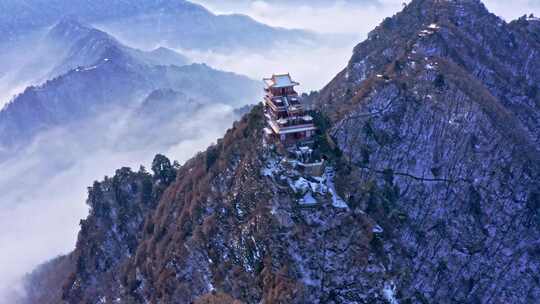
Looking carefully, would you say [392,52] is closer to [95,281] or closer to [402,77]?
[402,77]

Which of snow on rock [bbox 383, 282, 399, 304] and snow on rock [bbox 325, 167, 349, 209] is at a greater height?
snow on rock [bbox 325, 167, 349, 209]

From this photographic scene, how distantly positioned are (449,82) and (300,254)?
65.7m

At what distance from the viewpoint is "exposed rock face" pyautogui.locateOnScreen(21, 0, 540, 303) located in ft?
236

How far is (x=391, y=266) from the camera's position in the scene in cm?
7350

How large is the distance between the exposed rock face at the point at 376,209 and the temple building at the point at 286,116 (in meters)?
3.98

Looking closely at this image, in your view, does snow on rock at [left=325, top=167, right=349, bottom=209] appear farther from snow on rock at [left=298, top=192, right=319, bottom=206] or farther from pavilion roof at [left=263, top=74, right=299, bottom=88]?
pavilion roof at [left=263, top=74, right=299, bottom=88]

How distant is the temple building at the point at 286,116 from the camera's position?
83000mm

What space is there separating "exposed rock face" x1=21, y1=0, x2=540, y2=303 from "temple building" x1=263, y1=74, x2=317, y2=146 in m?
3.98

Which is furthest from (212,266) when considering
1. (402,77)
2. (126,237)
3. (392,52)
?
(392,52)

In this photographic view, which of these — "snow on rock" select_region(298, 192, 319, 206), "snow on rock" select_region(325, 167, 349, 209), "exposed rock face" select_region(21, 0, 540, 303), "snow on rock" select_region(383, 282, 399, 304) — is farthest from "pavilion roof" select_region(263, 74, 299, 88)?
"snow on rock" select_region(383, 282, 399, 304)

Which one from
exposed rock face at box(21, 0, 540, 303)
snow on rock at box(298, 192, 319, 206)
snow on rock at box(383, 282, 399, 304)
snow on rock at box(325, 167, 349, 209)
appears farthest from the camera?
snow on rock at box(325, 167, 349, 209)

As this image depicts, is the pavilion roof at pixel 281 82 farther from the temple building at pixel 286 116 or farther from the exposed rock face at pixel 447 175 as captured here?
the exposed rock face at pixel 447 175

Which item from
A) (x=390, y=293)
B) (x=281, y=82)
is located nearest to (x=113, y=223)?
(x=281, y=82)

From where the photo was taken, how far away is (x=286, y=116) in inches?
→ 3344
